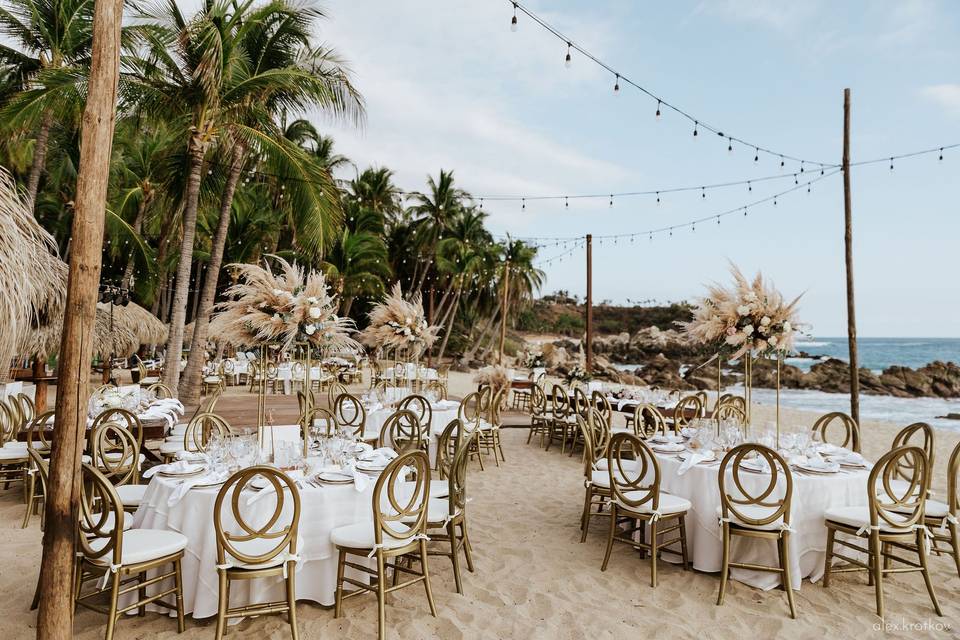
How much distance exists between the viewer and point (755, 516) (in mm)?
3943

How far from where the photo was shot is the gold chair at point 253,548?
10.0ft

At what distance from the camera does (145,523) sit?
3.54 m

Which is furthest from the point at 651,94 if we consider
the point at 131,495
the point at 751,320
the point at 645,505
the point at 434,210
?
the point at 434,210

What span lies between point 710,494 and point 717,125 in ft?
24.7

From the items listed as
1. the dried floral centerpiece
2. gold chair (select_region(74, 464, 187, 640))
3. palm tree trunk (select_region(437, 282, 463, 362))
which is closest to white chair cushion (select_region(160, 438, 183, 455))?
gold chair (select_region(74, 464, 187, 640))

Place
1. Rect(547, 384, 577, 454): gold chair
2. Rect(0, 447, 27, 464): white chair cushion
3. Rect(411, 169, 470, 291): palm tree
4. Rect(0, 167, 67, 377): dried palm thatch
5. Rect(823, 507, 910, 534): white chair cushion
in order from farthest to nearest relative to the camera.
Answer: Rect(411, 169, 470, 291): palm tree → Rect(547, 384, 577, 454): gold chair → Rect(0, 447, 27, 464): white chair cushion → Rect(823, 507, 910, 534): white chair cushion → Rect(0, 167, 67, 377): dried palm thatch

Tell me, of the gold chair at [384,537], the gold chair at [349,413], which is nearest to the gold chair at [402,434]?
the gold chair at [349,413]

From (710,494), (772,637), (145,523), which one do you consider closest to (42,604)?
(145,523)

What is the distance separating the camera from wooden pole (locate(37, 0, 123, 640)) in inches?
102

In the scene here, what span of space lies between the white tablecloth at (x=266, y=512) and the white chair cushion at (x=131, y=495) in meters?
0.52

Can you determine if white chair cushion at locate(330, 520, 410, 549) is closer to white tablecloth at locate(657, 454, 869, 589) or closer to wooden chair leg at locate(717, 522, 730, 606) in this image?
wooden chair leg at locate(717, 522, 730, 606)

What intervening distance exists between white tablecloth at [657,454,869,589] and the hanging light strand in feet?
15.9

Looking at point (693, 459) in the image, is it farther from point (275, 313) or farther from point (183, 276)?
point (183, 276)

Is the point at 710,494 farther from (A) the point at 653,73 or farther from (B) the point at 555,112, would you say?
(B) the point at 555,112
